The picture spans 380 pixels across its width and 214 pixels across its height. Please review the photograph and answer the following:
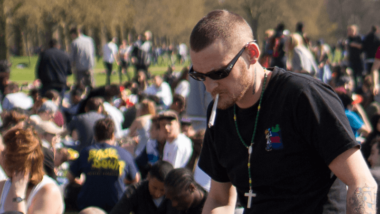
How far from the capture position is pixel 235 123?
7.01 ft

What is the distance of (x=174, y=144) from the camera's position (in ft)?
19.1

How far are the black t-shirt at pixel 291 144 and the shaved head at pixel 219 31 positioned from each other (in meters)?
0.26

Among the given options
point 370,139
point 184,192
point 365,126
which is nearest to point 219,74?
point 184,192

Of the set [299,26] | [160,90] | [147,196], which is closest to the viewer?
[147,196]

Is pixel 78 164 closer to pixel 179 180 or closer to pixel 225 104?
pixel 179 180

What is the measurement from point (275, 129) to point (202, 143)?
1.08 meters

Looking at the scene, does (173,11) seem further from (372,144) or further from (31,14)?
(372,144)

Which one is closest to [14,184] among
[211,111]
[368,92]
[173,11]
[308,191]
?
[211,111]

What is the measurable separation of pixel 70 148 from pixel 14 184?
3.58 meters

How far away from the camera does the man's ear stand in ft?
6.56

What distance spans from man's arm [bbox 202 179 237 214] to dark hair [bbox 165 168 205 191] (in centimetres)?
189

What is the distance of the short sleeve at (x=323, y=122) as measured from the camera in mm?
1790

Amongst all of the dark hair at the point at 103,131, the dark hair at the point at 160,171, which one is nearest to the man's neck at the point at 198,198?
the dark hair at the point at 160,171

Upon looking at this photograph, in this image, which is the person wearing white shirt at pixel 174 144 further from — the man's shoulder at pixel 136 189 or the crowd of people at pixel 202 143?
the man's shoulder at pixel 136 189
